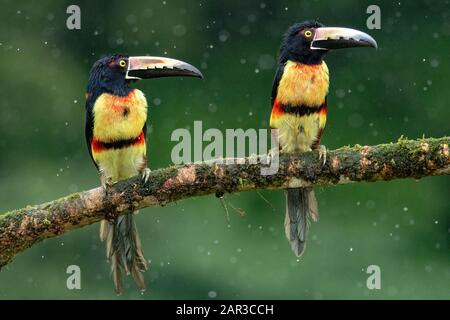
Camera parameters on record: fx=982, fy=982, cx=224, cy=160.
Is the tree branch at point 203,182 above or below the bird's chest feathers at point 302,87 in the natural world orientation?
below

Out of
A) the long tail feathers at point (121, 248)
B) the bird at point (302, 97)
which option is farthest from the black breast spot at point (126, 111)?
the bird at point (302, 97)

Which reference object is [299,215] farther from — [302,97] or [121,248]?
[121,248]

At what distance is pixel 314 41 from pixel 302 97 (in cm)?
44

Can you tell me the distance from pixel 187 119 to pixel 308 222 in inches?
255

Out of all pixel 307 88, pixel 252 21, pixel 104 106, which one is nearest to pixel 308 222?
pixel 307 88

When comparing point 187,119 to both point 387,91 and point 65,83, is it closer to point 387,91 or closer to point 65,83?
Result: point 65,83

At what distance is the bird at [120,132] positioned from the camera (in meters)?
6.27

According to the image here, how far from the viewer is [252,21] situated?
13469mm

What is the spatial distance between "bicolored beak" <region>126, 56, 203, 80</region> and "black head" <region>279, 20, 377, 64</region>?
68 cm

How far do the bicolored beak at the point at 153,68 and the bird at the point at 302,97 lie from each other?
0.67 m

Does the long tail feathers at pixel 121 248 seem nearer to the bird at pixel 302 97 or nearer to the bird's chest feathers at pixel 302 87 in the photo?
the bird at pixel 302 97

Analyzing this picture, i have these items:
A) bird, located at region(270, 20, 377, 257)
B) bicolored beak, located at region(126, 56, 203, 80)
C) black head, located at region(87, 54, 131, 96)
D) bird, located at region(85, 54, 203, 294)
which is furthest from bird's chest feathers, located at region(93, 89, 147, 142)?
bird, located at region(270, 20, 377, 257)

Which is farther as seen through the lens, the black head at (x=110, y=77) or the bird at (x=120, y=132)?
the black head at (x=110, y=77)

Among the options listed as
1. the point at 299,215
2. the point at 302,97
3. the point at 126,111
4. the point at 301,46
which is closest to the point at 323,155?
the point at 302,97
